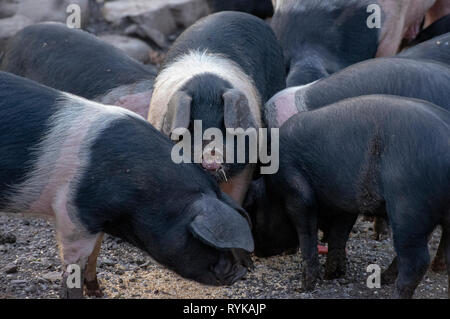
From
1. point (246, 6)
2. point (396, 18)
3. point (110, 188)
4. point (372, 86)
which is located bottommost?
point (110, 188)

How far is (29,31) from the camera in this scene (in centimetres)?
619

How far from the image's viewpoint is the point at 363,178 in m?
4.43

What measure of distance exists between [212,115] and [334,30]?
222cm

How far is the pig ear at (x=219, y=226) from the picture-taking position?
3959mm

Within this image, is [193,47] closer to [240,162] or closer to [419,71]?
[240,162]

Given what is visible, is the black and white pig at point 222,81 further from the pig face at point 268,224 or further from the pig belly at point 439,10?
the pig belly at point 439,10

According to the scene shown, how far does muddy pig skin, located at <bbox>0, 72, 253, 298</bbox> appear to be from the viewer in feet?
13.5

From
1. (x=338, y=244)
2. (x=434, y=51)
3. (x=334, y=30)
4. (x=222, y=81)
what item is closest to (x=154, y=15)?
(x=334, y=30)

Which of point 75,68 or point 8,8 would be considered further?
point 8,8

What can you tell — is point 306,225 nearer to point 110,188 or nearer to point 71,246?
point 110,188

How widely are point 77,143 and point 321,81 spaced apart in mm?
2043

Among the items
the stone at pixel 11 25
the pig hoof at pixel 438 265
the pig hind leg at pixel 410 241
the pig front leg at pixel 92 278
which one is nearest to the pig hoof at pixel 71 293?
the pig front leg at pixel 92 278

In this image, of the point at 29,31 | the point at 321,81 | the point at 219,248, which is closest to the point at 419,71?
the point at 321,81
